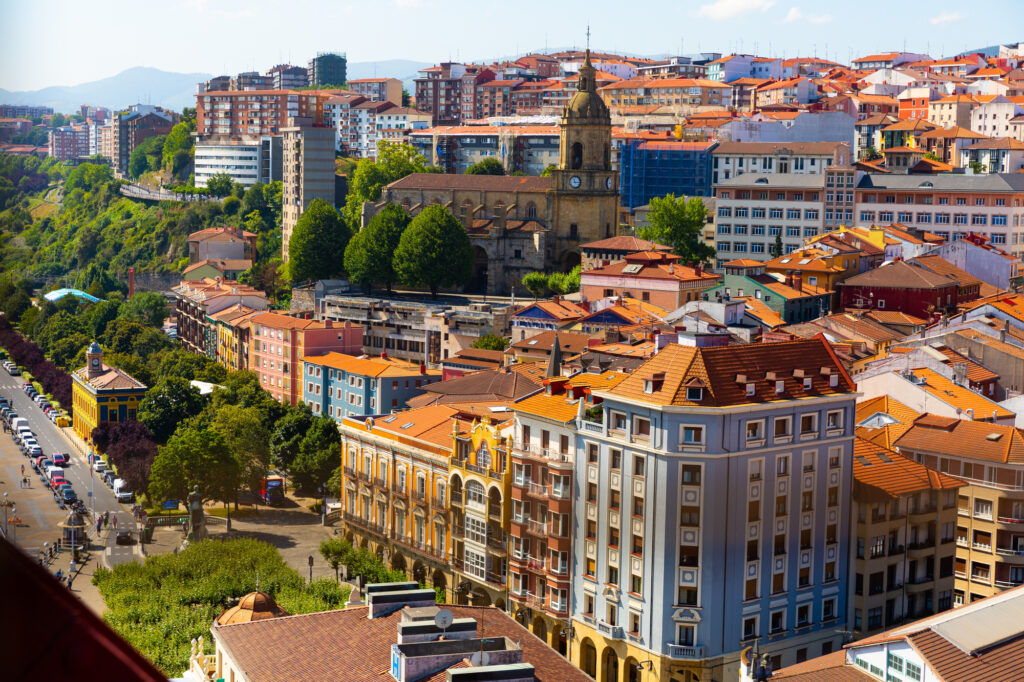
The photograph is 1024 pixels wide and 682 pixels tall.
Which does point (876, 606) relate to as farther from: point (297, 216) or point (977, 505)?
point (297, 216)

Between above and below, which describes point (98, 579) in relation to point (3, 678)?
below

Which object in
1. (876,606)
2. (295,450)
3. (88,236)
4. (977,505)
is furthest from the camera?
(88,236)

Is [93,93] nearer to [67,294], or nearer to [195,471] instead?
[195,471]

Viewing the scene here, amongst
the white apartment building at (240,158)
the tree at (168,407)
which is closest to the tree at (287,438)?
the tree at (168,407)

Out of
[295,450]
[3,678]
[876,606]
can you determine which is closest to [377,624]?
[876,606]

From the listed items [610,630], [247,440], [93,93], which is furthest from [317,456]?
[93,93]

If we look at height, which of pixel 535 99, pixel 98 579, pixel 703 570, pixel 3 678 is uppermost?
pixel 535 99
